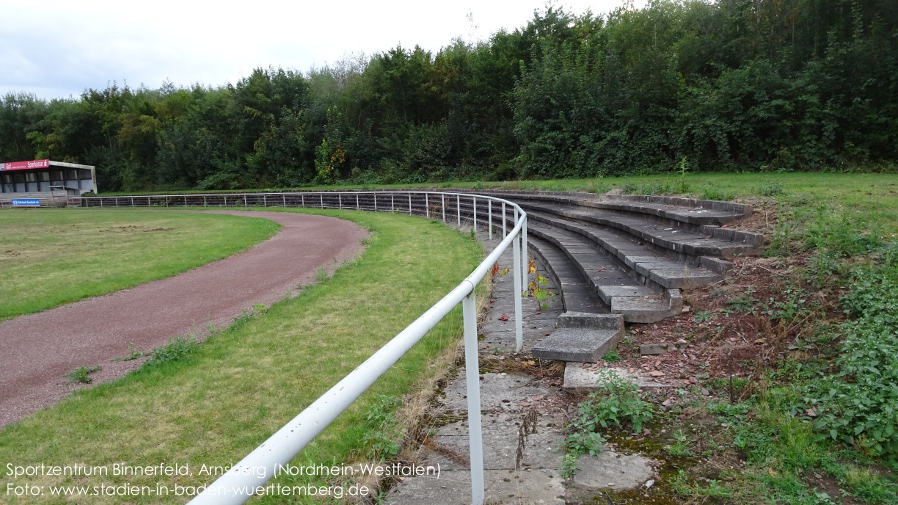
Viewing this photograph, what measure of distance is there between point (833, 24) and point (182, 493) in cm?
2649

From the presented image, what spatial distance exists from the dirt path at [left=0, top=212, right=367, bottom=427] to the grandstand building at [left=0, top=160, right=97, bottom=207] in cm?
4875

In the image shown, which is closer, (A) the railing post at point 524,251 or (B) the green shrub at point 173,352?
(B) the green shrub at point 173,352

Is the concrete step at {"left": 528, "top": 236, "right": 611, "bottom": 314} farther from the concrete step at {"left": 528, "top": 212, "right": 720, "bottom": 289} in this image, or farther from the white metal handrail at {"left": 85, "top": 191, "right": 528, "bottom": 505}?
the white metal handrail at {"left": 85, "top": 191, "right": 528, "bottom": 505}

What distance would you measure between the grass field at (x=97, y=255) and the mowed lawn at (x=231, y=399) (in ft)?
12.7

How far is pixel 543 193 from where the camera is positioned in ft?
52.3

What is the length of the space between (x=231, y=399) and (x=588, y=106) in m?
22.6

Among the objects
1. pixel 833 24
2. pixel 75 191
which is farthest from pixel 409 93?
pixel 75 191

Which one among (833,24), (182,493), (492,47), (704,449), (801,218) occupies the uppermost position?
(492,47)

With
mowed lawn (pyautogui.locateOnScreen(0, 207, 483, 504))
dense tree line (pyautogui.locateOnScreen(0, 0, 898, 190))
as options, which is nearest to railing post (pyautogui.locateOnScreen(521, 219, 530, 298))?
mowed lawn (pyautogui.locateOnScreen(0, 207, 483, 504))

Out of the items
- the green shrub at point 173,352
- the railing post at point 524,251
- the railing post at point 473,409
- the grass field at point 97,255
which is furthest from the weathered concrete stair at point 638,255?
the grass field at point 97,255

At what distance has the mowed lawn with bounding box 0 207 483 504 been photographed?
3.35 m

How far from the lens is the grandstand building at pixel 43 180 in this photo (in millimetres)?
49281

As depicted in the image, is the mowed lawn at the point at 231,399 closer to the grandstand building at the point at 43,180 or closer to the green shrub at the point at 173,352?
the green shrub at the point at 173,352

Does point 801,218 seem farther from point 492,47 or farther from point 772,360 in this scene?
point 492,47
